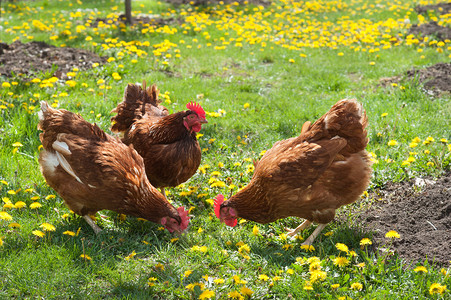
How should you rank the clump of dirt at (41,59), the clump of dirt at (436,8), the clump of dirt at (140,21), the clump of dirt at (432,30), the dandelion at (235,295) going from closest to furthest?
the dandelion at (235,295) < the clump of dirt at (41,59) < the clump of dirt at (432,30) < the clump of dirt at (140,21) < the clump of dirt at (436,8)

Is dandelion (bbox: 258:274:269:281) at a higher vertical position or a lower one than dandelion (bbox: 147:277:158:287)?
higher

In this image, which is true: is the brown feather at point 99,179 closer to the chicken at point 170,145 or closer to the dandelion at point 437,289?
the chicken at point 170,145

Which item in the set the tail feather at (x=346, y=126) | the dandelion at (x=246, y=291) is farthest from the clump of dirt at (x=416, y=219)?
the dandelion at (x=246, y=291)

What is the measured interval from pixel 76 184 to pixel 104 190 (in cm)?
29

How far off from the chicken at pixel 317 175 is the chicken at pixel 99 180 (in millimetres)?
721

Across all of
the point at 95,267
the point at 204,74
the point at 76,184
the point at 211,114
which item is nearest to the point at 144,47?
the point at 204,74

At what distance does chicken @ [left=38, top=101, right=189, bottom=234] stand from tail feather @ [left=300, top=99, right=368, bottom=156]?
1.54 m

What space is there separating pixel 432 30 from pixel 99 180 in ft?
31.9

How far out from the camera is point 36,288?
3.27 meters

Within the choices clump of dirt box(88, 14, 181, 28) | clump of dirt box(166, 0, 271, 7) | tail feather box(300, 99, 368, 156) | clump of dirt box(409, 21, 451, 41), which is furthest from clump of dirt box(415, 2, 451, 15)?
tail feather box(300, 99, 368, 156)

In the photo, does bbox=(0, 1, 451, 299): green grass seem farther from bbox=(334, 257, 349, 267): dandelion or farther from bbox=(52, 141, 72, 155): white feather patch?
bbox=(52, 141, 72, 155): white feather patch

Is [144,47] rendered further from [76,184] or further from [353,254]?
[353,254]

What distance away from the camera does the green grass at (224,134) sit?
345cm

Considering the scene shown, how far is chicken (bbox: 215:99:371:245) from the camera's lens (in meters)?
3.85
